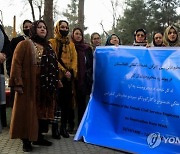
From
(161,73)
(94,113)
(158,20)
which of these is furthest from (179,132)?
(158,20)

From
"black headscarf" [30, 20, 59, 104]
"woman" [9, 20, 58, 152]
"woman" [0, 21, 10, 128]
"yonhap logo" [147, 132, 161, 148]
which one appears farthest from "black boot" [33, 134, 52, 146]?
"yonhap logo" [147, 132, 161, 148]

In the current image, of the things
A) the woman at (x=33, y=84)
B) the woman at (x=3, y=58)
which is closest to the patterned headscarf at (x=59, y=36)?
the woman at (x=33, y=84)

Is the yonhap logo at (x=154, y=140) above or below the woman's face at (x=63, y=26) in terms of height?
below

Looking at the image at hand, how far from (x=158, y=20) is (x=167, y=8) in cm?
156

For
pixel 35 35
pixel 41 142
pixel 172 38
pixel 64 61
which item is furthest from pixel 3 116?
pixel 172 38

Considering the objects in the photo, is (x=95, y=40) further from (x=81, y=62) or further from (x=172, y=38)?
(x=172, y=38)

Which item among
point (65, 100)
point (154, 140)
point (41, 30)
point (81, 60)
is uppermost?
point (41, 30)

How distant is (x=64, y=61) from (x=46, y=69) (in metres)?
0.75

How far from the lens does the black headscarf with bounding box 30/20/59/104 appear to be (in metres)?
5.51

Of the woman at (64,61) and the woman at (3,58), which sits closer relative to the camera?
the woman at (3,58)

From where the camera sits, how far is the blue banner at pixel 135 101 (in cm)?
491

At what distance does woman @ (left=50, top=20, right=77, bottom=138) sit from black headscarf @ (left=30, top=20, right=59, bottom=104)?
50cm

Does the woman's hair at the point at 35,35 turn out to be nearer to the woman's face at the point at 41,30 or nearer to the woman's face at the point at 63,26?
the woman's face at the point at 41,30

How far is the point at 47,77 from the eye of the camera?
553cm
